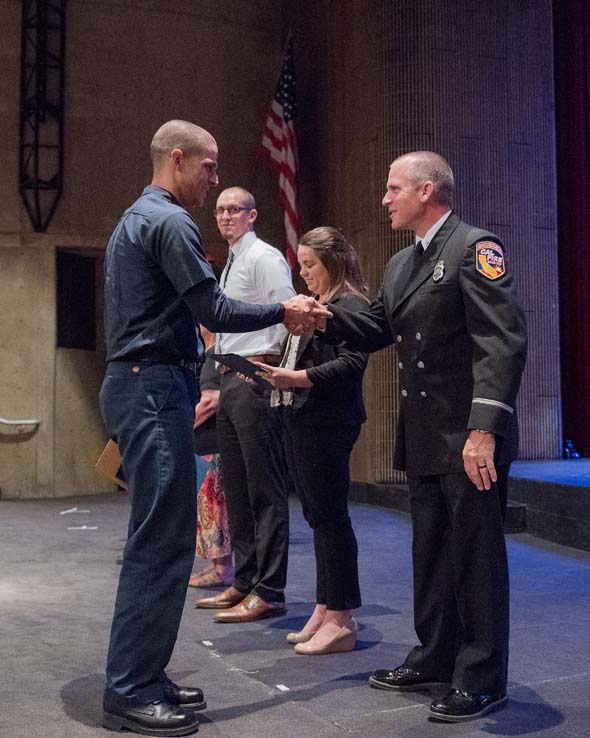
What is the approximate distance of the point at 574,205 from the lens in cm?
744

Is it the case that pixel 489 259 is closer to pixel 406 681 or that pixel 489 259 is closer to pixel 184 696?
pixel 406 681

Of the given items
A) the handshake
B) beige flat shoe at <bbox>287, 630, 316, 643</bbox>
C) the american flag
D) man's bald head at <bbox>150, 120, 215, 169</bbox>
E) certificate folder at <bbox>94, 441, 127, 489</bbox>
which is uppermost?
the american flag

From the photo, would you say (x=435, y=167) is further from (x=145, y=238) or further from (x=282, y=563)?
(x=282, y=563)

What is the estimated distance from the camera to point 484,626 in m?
2.48

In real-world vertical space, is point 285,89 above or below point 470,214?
above

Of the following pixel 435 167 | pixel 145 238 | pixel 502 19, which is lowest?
pixel 145 238

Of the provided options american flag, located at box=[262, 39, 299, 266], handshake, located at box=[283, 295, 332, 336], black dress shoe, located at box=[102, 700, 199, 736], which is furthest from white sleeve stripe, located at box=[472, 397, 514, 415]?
american flag, located at box=[262, 39, 299, 266]

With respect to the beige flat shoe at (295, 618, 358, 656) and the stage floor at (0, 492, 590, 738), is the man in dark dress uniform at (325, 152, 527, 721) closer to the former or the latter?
the stage floor at (0, 492, 590, 738)

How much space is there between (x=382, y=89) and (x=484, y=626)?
5396 millimetres

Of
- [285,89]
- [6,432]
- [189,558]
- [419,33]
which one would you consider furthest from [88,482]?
[189,558]

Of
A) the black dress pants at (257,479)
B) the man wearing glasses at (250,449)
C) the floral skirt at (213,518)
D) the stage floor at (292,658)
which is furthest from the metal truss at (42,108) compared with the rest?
the black dress pants at (257,479)

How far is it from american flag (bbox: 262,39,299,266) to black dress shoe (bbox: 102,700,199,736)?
5878 millimetres

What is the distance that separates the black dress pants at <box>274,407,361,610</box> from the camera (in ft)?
10.4

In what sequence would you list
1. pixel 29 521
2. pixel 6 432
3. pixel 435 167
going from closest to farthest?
pixel 435 167, pixel 29 521, pixel 6 432
